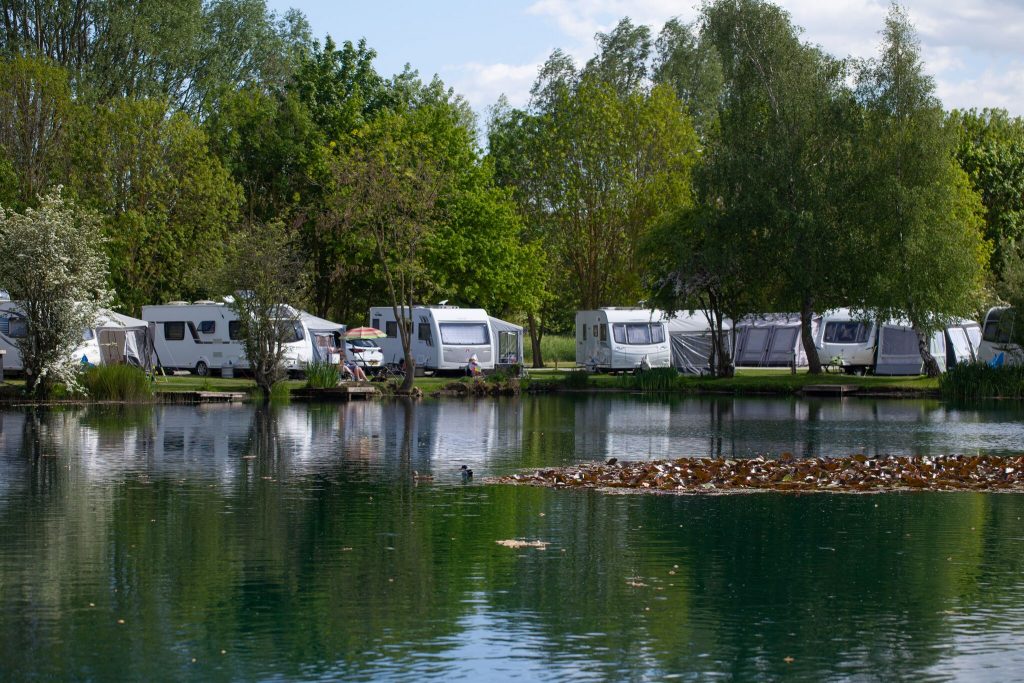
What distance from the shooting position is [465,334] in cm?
5597

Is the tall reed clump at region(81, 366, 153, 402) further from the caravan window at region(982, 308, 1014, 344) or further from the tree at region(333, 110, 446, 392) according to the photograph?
the caravan window at region(982, 308, 1014, 344)

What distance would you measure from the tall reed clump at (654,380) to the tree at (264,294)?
14.0 meters

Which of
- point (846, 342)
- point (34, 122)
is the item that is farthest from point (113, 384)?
point (846, 342)

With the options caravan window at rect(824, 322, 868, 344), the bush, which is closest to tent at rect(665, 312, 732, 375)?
caravan window at rect(824, 322, 868, 344)

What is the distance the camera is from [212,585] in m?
13.1

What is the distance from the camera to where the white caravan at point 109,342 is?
48.3 metres

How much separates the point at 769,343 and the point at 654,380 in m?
13.4

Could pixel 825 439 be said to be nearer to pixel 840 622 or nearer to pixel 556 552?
pixel 556 552

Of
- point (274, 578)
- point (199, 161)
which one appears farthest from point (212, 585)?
point (199, 161)

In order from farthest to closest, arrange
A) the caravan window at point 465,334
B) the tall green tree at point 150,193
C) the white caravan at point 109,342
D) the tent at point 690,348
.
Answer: the tent at point 690,348, the tall green tree at point 150,193, the caravan window at point 465,334, the white caravan at point 109,342

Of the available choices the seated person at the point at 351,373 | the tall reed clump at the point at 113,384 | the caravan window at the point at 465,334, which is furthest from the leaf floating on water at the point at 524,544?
the caravan window at the point at 465,334

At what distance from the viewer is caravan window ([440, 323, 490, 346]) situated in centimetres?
5547

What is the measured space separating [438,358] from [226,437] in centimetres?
2591

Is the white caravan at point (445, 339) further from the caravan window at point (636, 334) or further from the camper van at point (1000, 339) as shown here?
the camper van at point (1000, 339)
